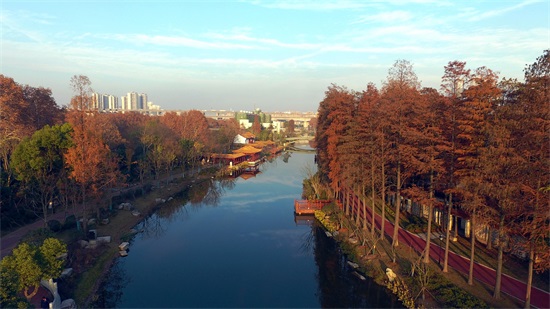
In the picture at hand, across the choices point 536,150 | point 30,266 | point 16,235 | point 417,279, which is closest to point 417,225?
point 417,279

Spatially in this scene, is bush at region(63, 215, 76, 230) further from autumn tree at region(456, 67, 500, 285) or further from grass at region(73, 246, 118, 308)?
autumn tree at region(456, 67, 500, 285)

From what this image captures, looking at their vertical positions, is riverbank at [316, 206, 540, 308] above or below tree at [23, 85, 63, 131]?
below

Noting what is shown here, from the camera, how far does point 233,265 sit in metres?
17.7

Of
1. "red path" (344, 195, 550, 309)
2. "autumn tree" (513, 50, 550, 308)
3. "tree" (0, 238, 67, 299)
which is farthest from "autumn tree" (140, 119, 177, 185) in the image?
"autumn tree" (513, 50, 550, 308)

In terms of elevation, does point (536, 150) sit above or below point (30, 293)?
above

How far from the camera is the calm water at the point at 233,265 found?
14.2 meters

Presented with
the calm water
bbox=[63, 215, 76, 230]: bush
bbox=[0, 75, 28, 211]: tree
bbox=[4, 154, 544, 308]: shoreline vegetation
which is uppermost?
bbox=[0, 75, 28, 211]: tree

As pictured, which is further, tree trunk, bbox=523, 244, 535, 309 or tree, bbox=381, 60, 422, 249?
tree, bbox=381, 60, 422, 249

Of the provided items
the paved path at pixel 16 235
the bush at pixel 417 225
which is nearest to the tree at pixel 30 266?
the paved path at pixel 16 235

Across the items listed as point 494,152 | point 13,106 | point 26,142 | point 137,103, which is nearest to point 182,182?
point 13,106

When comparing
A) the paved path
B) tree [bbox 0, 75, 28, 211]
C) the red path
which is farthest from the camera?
tree [bbox 0, 75, 28, 211]

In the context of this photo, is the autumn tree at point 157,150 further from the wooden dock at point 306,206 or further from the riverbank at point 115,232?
the wooden dock at point 306,206

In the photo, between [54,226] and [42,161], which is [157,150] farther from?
[54,226]

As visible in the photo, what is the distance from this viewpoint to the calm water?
46.7 feet
